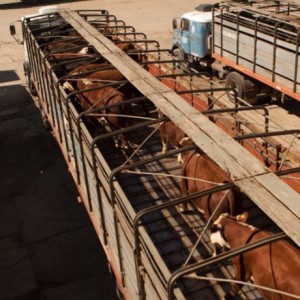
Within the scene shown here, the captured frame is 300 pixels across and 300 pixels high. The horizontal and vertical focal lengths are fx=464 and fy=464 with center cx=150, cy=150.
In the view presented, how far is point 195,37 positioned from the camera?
2084cm

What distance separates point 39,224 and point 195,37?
1224 cm

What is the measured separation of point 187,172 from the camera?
24.7 ft

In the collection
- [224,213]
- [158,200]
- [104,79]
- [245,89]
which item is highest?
[104,79]

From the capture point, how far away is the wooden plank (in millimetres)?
4922

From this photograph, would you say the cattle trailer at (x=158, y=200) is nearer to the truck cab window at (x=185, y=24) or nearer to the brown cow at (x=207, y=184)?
the brown cow at (x=207, y=184)

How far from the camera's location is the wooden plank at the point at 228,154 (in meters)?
4.92

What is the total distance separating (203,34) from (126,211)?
16.1m

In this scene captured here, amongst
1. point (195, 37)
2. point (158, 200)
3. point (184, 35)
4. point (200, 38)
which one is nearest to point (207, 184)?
point (158, 200)

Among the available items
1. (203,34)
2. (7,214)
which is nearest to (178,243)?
(7,214)

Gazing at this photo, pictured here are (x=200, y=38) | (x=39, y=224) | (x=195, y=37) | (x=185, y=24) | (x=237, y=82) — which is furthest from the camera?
(x=185, y=24)

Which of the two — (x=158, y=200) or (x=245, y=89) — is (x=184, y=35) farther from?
(x=158, y=200)

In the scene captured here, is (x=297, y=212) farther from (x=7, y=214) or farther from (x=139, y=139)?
(x=7, y=214)

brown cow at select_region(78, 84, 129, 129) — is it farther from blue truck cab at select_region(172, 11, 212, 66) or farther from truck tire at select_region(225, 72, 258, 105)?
blue truck cab at select_region(172, 11, 212, 66)

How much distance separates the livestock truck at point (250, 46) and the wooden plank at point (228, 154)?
713cm
